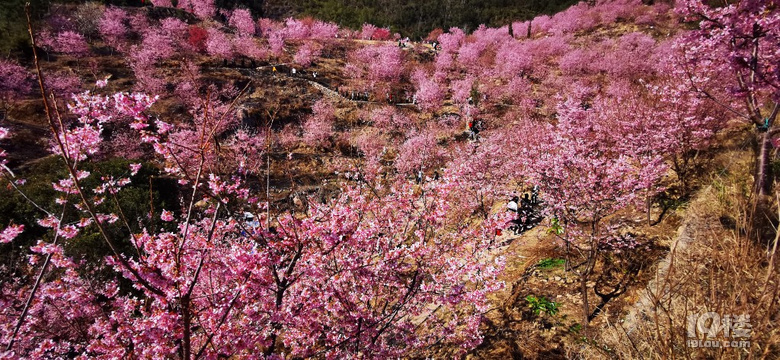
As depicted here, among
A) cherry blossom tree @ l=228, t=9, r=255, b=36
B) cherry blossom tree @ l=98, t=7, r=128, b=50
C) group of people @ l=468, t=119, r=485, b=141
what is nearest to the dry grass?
group of people @ l=468, t=119, r=485, b=141

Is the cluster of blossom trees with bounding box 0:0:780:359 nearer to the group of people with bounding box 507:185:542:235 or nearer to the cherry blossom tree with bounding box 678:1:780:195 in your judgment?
the cherry blossom tree with bounding box 678:1:780:195

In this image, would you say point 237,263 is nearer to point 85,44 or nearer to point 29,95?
point 29,95

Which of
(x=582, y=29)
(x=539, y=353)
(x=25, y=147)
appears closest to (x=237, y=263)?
(x=539, y=353)

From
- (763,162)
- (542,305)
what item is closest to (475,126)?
(542,305)

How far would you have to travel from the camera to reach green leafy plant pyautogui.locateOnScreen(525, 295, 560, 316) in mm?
6650

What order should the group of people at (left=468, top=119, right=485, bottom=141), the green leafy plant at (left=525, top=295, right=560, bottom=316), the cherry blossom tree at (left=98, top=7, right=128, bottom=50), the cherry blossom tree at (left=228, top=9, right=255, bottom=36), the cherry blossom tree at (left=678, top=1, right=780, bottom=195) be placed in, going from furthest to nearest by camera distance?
the cherry blossom tree at (left=228, top=9, right=255, bottom=36) < the cherry blossom tree at (left=98, top=7, right=128, bottom=50) < the group of people at (left=468, top=119, right=485, bottom=141) < the green leafy plant at (left=525, top=295, right=560, bottom=316) < the cherry blossom tree at (left=678, top=1, right=780, bottom=195)

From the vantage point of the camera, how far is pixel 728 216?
199 inches

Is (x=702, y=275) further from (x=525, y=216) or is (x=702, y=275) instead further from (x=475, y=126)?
(x=475, y=126)

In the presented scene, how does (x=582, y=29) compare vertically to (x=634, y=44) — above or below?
above

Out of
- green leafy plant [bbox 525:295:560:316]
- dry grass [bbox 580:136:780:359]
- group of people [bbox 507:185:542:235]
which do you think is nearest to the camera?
dry grass [bbox 580:136:780:359]

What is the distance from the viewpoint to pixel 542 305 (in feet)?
22.4

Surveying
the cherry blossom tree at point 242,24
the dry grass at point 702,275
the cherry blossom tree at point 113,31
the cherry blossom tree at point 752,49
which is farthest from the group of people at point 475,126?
the cherry blossom tree at point 113,31

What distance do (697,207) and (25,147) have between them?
34.6m

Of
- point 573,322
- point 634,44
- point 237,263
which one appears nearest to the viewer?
point 237,263
